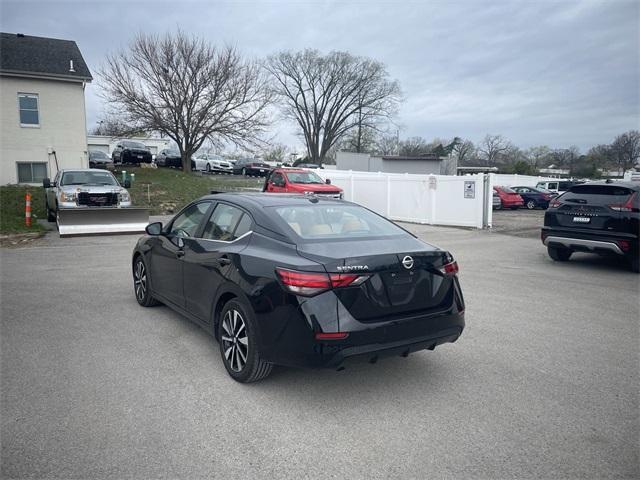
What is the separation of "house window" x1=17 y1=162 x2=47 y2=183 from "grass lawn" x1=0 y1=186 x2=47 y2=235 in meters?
2.53

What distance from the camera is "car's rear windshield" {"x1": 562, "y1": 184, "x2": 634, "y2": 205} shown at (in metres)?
9.44

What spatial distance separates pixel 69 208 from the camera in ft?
44.4

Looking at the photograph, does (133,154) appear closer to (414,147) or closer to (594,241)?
(594,241)

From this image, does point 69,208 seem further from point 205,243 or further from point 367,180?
point 367,180

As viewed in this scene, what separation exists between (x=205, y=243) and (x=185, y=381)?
1365 mm

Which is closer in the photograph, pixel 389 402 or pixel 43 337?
pixel 389 402

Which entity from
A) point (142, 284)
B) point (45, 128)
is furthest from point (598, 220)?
point (45, 128)

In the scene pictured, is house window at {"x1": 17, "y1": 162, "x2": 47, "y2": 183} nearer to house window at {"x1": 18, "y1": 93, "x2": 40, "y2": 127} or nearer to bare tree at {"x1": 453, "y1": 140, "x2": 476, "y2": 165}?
house window at {"x1": 18, "y1": 93, "x2": 40, "y2": 127}

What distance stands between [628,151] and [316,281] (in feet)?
244

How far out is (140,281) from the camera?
664cm

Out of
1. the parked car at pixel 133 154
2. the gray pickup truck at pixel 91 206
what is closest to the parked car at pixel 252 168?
the parked car at pixel 133 154

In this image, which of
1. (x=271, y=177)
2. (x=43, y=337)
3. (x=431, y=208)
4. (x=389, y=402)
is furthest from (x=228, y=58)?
(x=389, y=402)

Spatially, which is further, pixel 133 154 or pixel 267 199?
pixel 133 154

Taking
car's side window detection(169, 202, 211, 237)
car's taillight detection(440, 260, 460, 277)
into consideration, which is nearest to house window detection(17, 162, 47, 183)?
car's side window detection(169, 202, 211, 237)
